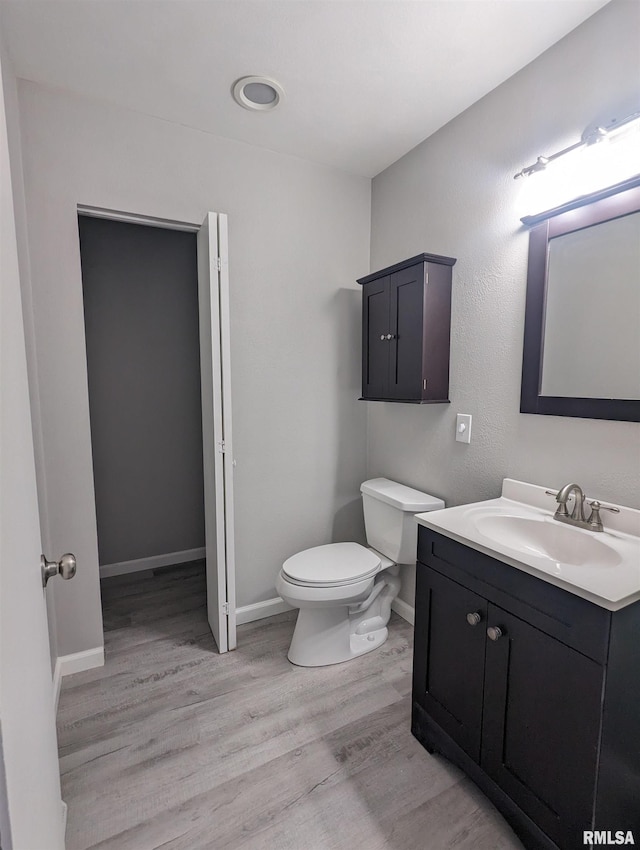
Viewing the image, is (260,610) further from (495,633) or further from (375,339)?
(375,339)

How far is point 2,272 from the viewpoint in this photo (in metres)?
0.67

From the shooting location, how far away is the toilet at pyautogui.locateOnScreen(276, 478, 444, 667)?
6.10 ft

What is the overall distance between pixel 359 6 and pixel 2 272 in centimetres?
140

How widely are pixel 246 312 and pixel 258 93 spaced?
0.90m

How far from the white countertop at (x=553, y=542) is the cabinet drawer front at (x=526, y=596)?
0.10 ft

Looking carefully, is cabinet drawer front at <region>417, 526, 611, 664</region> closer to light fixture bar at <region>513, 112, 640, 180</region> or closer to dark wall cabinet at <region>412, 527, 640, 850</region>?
dark wall cabinet at <region>412, 527, 640, 850</region>

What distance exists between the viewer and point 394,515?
2.05m

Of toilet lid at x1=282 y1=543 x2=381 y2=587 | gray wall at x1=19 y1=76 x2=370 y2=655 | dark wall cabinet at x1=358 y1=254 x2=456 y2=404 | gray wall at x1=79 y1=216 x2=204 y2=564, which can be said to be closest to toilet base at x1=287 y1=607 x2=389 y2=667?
toilet lid at x1=282 y1=543 x2=381 y2=587

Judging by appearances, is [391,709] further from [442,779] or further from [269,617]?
[269,617]

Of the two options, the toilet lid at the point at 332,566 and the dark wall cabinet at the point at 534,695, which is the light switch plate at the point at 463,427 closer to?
the dark wall cabinet at the point at 534,695

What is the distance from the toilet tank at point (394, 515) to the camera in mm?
1975

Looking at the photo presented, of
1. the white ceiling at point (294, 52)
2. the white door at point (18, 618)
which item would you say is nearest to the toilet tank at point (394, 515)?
the white door at point (18, 618)

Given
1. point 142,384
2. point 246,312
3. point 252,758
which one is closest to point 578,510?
point 252,758

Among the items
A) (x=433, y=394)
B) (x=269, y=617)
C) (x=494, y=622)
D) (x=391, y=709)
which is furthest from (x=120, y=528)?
(x=494, y=622)
